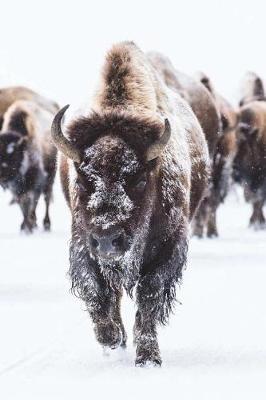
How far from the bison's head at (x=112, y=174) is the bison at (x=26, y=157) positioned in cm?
1190

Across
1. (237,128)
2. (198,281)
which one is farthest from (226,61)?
(198,281)

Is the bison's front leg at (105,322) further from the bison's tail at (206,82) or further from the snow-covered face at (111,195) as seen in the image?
the bison's tail at (206,82)

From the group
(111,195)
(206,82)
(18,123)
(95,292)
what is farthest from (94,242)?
(18,123)

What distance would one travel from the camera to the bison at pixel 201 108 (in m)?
15.2

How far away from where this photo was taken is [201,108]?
15.4m

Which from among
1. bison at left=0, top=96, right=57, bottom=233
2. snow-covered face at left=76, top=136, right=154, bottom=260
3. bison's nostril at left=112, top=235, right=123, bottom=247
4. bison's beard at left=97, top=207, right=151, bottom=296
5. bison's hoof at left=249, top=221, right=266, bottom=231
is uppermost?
snow-covered face at left=76, top=136, right=154, bottom=260

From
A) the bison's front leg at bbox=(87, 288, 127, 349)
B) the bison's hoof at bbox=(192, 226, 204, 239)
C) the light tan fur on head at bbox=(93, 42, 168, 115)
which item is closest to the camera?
the bison's front leg at bbox=(87, 288, 127, 349)

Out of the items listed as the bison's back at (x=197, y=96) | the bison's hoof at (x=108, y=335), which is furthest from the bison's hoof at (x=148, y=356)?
the bison's back at (x=197, y=96)

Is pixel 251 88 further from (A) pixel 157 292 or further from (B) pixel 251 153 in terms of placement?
(A) pixel 157 292

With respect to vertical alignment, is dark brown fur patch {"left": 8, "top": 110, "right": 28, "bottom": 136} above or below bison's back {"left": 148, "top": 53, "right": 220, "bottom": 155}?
below

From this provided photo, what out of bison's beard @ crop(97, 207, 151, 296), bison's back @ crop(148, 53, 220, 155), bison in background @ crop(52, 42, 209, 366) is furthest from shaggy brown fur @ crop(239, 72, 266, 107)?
Answer: bison's beard @ crop(97, 207, 151, 296)

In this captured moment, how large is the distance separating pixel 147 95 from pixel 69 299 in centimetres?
278

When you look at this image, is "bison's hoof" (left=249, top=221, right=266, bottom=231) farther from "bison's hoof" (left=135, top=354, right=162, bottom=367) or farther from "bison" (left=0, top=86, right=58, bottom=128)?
"bison's hoof" (left=135, top=354, right=162, bottom=367)

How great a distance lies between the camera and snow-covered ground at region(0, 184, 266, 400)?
560 cm
